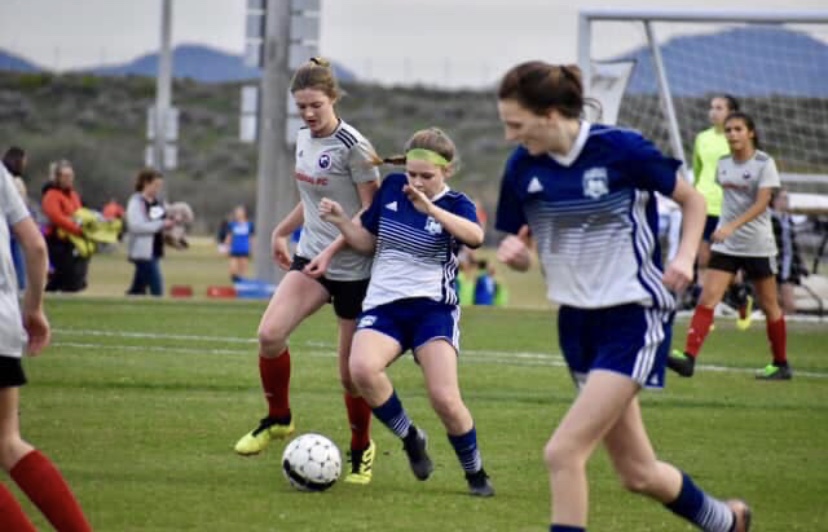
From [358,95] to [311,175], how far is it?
100956mm

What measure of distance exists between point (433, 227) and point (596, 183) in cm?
230

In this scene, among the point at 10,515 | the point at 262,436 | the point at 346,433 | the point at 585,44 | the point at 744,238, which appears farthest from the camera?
the point at 585,44

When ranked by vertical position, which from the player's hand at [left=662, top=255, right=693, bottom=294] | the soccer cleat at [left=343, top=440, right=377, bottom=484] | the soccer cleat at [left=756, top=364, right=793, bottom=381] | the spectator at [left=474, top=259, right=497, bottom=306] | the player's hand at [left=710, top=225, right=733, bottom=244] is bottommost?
the spectator at [left=474, top=259, right=497, bottom=306]

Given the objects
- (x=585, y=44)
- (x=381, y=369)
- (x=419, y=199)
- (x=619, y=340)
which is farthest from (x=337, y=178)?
(x=585, y=44)

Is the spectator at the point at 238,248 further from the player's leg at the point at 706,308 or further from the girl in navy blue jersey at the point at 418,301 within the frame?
the girl in navy blue jersey at the point at 418,301

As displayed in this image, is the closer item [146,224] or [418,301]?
[418,301]

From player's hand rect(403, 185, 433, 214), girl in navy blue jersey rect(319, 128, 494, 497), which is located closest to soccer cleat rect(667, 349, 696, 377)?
girl in navy blue jersey rect(319, 128, 494, 497)

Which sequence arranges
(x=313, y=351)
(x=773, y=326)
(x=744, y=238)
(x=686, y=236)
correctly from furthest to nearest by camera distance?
(x=313, y=351) → (x=773, y=326) → (x=744, y=238) → (x=686, y=236)

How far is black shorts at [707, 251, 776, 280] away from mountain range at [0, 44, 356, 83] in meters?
71.7

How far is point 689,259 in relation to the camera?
274 inches

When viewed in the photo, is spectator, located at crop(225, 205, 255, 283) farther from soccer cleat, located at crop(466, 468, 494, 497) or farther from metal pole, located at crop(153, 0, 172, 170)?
soccer cleat, located at crop(466, 468, 494, 497)

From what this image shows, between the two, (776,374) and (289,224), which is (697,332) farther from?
(289,224)

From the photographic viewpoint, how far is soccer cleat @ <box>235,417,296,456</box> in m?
10.4

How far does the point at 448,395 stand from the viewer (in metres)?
9.12
